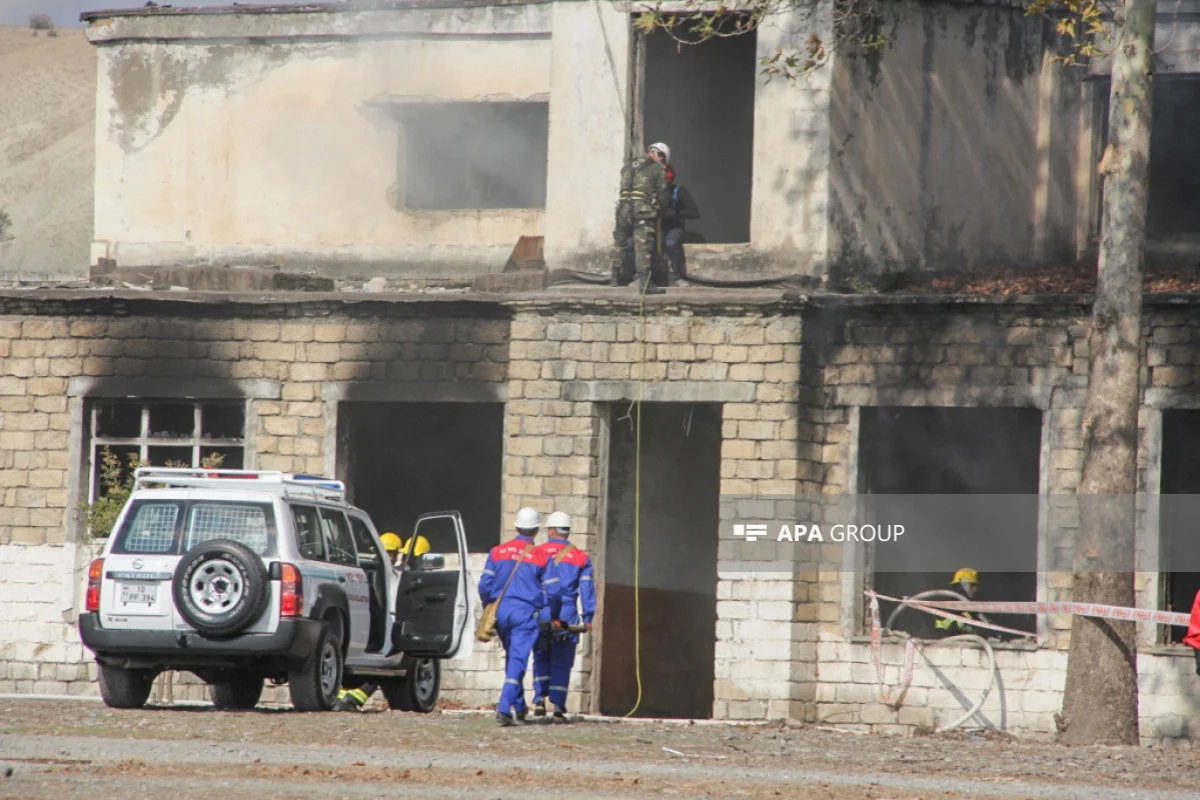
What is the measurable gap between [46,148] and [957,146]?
47.9 m

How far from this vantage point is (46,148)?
62.5 meters

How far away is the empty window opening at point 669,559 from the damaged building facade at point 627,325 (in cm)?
4

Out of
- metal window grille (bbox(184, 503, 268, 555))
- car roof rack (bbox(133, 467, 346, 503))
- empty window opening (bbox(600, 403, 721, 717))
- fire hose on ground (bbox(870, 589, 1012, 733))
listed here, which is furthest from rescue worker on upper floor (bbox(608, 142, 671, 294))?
metal window grille (bbox(184, 503, 268, 555))

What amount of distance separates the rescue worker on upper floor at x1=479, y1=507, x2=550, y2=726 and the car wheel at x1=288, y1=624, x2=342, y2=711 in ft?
4.00

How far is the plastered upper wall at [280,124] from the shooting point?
69.2 feet

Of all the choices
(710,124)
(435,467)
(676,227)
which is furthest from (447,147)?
(676,227)

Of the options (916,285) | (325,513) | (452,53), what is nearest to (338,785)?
(325,513)

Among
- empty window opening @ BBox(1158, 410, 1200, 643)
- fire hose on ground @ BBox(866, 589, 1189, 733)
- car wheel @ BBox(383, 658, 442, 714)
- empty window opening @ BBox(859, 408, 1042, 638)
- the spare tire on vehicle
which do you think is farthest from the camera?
empty window opening @ BBox(859, 408, 1042, 638)

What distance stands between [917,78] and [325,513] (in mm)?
7470

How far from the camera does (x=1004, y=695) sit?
1788 centimetres

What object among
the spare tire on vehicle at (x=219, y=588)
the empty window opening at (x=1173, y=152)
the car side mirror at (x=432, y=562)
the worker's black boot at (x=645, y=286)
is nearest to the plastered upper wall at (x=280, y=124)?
the worker's black boot at (x=645, y=286)

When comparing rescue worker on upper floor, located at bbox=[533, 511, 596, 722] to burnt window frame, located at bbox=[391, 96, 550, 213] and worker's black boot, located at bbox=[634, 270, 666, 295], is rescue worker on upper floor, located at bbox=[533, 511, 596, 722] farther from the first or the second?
burnt window frame, located at bbox=[391, 96, 550, 213]

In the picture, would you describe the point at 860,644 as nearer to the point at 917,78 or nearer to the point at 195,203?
the point at 917,78

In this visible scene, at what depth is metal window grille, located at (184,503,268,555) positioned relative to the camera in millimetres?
14727
